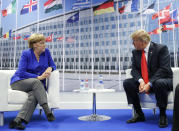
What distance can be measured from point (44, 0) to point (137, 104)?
111 inches

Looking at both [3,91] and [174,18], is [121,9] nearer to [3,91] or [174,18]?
[174,18]

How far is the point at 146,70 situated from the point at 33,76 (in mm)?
1292

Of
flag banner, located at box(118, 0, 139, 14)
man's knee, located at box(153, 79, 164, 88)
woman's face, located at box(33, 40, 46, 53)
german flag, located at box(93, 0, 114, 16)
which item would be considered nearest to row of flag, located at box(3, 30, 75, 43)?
german flag, located at box(93, 0, 114, 16)

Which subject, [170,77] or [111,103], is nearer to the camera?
[170,77]

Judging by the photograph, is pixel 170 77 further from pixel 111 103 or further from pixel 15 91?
pixel 15 91

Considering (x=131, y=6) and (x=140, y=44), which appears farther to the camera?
(x=131, y=6)

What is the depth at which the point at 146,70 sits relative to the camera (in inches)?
90.8

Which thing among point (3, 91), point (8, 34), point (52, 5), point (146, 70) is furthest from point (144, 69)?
point (8, 34)

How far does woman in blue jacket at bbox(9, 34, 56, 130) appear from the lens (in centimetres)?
218

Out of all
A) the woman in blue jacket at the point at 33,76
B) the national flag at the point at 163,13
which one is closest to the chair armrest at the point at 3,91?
the woman in blue jacket at the point at 33,76

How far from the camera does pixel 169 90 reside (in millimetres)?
2162

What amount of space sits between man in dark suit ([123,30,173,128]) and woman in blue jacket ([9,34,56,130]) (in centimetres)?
92

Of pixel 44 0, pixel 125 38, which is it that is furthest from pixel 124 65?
pixel 44 0

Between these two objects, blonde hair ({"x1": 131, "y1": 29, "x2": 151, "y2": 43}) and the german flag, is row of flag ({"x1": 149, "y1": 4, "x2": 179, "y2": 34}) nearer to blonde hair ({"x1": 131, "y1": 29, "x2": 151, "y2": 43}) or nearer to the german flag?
the german flag
